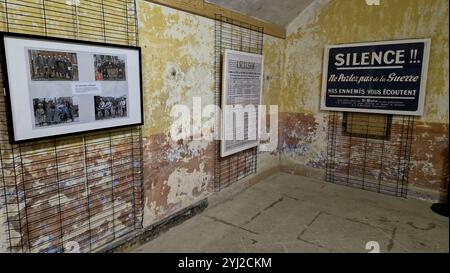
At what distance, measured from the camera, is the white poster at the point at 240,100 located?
3.13 m

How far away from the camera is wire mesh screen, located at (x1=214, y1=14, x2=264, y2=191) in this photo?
10.1 ft

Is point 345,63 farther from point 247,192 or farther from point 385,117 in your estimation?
point 247,192

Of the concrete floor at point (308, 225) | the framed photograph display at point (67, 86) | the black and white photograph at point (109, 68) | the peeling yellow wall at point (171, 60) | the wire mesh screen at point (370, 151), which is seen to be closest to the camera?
the framed photograph display at point (67, 86)

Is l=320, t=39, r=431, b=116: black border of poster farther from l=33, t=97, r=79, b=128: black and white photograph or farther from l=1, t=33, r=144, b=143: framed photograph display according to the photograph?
l=33, t=97, r=79, b=128: black and white photograph

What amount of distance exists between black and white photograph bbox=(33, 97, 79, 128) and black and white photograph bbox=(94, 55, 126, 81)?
0.82 ft

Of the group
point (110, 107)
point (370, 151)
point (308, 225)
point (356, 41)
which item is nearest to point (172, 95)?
point (110, 107)

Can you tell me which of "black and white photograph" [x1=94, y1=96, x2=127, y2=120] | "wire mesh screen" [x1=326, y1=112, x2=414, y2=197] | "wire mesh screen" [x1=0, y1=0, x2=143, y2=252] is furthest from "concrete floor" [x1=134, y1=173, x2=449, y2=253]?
"black and white photograph" [x1=94, y1=96, x2=127, y2=120]

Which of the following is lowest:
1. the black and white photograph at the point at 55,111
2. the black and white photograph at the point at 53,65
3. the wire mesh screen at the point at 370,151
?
the wire mesh screen at the point at 370,151

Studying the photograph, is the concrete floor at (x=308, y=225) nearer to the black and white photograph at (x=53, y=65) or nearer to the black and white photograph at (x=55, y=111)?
the black and white photograph at (x=55, y=111)

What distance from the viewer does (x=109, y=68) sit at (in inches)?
80.2

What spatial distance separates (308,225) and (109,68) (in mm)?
2238

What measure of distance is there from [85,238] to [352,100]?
131 inches

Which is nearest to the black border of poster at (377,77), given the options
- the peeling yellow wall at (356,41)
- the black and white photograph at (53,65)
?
the peeling yellow wall at (356,41)

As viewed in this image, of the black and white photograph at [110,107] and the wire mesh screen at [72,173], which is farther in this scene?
the black and white photograph at [110,107]
